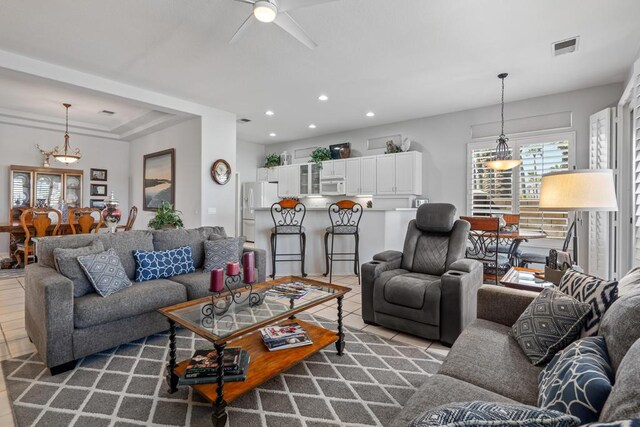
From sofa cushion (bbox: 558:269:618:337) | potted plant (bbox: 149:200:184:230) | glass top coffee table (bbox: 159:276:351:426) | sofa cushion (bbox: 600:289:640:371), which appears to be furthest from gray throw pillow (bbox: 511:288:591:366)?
potted plant (bbox: 149:200:184:230)

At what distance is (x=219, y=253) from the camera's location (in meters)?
3.35

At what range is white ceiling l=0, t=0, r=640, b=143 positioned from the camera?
2.67m

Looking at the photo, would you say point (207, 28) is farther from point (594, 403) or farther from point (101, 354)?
point (594, 403)

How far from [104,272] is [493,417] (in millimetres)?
2796

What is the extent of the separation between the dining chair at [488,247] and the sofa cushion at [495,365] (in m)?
2.33

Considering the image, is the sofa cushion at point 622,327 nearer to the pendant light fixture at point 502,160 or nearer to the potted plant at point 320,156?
the pendant light fixture at point 502,160

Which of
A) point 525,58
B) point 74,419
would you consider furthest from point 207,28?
point 525,58

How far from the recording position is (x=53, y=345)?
6.92 feet

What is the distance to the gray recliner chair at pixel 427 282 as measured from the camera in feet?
8.31

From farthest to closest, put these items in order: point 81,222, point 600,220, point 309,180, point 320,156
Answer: point 309,180
point 320,156
point 81,222
point 600,220

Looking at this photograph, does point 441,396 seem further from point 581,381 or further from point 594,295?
point 594,295

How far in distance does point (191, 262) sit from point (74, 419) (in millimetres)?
1680

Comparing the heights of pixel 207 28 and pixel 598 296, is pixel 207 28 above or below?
above

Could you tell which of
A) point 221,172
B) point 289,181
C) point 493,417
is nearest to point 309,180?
point 289,181
